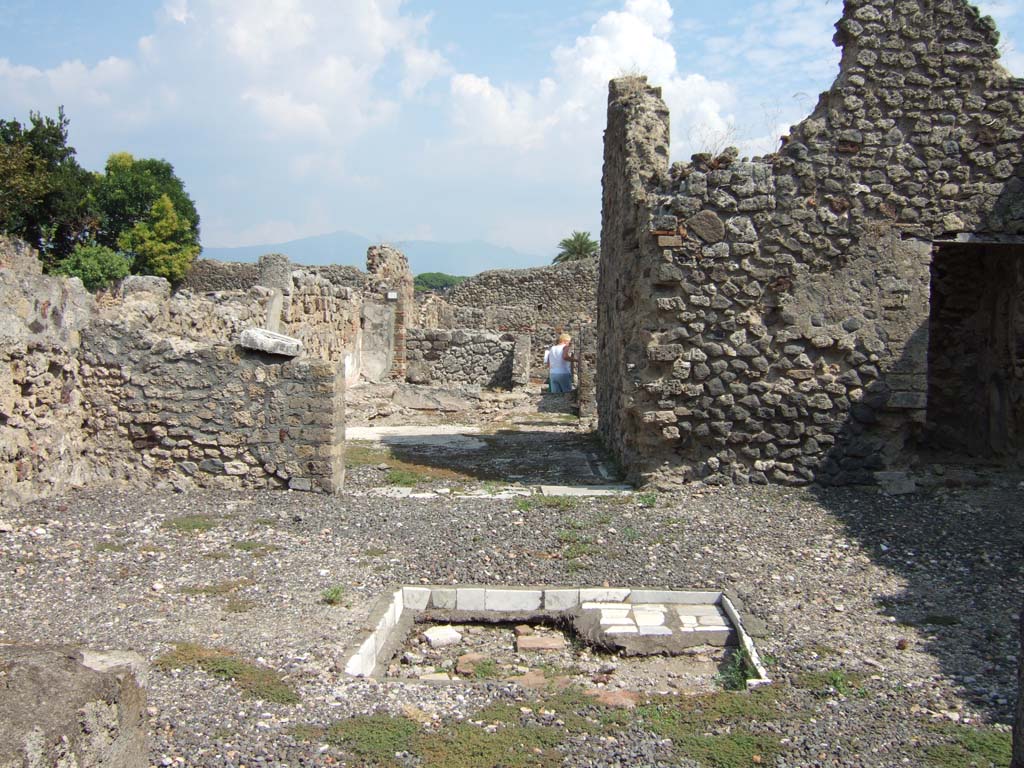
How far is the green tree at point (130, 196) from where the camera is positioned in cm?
4178

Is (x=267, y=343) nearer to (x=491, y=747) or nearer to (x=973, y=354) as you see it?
(x=491, y=747)

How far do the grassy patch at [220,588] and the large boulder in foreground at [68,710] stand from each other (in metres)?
2.48

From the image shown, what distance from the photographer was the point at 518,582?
5.46 meters

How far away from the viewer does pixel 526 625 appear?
517cm

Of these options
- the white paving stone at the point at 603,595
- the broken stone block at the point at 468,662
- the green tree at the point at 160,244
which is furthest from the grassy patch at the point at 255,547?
the green tree at the point at 160,244

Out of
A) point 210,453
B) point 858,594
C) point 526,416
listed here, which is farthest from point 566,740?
point 526,416

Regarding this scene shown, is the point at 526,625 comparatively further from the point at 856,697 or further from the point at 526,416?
the point at 526,416

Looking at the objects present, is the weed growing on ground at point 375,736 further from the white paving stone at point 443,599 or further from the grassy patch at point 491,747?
the white paving stone at point 443,599

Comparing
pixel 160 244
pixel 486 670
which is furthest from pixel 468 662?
pixel 160 244

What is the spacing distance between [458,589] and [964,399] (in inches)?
277

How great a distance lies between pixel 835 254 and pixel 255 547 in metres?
5.39

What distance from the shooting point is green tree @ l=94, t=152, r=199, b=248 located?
4178 centimetres

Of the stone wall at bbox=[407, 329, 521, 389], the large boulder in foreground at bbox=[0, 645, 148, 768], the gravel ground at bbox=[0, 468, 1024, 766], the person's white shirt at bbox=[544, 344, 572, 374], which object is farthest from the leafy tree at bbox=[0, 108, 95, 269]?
the large boulder in foreground at bbox=[0, 645, 148, 768]

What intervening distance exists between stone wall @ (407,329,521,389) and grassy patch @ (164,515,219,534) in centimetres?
→ 1323
